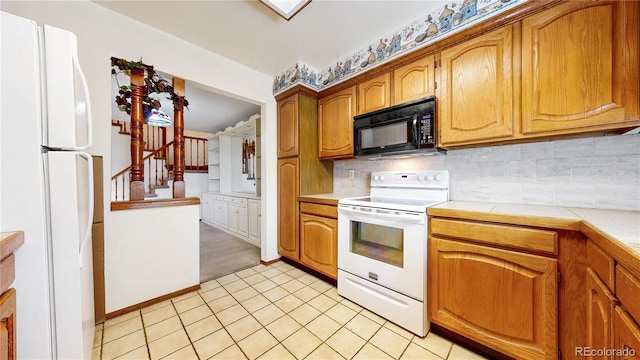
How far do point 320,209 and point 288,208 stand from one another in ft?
1.75

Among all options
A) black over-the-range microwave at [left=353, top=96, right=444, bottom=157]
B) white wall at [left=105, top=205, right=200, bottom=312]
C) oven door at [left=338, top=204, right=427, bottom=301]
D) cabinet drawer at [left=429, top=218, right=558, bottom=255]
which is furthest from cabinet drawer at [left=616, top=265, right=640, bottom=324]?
white wall at [left=105, top=205, right=200, bottom=312]

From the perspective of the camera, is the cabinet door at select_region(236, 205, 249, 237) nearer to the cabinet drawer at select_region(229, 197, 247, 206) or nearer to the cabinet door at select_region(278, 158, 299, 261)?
the cabinet drawer at select_region(229, 197, 247, 206)

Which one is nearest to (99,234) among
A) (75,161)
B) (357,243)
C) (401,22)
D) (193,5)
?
(75,161)

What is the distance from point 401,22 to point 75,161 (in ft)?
7.58

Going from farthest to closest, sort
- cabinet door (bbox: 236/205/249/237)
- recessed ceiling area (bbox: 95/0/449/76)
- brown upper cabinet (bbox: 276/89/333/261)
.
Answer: cabinet door (bbox: 236/205/249/237)
brown upper cabinet (bbox: 276/89/333/261)
recessed ceiling area (bbox: 95/0/449/76)

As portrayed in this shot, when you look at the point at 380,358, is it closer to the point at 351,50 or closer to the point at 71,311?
the point at 71,311

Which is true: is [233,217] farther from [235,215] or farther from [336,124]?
[336,124]

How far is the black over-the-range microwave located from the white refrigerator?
1.89m

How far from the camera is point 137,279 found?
1758 mm

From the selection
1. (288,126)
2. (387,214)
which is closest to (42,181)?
(387,214)

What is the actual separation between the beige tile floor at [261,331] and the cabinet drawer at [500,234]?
73 cm

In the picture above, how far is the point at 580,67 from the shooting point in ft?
3.87

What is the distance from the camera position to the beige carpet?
8.21 feet

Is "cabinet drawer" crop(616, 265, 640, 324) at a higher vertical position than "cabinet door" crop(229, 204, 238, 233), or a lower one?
higher
